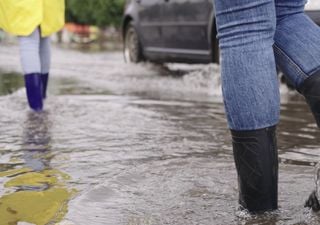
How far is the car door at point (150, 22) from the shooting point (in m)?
7.68

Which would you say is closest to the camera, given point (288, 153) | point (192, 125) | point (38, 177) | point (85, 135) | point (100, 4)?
point (38, 177)

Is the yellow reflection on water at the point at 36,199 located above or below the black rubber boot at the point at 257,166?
below

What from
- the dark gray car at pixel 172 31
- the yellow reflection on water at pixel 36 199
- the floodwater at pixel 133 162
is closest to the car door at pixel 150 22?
the dark gray car at pixel 172 31

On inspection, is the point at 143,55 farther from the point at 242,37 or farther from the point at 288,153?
the point at 242,37

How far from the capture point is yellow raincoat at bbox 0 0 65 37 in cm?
414

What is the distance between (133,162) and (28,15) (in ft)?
6.15

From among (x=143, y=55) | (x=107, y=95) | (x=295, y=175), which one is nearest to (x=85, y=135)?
(x=295, y=175)

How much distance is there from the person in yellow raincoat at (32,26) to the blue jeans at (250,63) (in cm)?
254

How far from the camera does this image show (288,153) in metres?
2.94

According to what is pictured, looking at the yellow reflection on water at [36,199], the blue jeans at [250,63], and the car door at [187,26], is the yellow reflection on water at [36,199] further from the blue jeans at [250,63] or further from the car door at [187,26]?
the car door at [187,26]

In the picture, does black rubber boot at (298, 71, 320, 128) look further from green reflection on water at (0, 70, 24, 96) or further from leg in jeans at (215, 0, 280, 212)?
green reflection on water at (0, 70, 24, 96)

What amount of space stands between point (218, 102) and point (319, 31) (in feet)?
9.87

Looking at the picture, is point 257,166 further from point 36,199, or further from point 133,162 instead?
point 133,162

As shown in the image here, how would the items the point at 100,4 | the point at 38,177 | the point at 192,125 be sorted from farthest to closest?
the point at 100,4, the point at 192,125, the point at 38,177
